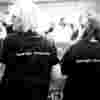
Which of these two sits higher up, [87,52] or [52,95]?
[87,52]

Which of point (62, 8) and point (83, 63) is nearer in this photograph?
point (83, 63)

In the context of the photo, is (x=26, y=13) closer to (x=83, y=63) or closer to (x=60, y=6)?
(x=60, y=6)

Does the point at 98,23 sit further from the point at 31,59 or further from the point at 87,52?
the point at 31,59

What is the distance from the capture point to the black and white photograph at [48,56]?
1344 millimetres

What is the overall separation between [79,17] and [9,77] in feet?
2.46

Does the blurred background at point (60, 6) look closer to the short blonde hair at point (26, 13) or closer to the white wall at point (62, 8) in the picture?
the white wall at point (62, 8)

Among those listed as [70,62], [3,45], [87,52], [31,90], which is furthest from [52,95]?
[3,45]

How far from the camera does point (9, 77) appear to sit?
138 cm

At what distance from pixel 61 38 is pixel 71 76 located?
311 millimetres

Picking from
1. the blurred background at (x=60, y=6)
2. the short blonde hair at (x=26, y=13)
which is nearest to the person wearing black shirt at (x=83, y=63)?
the blurred background at (x=60, y=6)

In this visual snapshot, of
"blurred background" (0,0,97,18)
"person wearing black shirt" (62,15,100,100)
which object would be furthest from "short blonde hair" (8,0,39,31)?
"person wearing black shirt" (62,15,100,100)

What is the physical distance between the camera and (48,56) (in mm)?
1350

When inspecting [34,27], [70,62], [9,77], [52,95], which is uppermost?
[34,27]

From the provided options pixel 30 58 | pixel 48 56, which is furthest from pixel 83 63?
pixel 30 58
